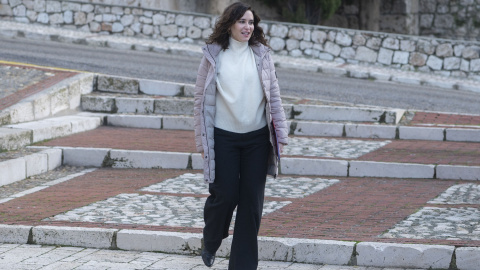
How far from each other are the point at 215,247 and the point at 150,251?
2.37 feet

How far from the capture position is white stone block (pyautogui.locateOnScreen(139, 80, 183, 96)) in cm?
1324

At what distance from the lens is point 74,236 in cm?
639

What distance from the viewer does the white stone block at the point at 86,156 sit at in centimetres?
976

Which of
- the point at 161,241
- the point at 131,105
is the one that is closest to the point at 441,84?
the point at 131,105

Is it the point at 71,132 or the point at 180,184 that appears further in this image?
the point at 71,132

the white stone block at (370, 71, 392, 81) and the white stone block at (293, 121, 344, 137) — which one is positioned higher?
the white stone block at (370, 71, 392, 81)

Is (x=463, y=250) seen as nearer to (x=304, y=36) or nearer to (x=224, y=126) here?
(x=224, y=126)

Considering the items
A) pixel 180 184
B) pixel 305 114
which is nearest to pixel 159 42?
pixel 305 114

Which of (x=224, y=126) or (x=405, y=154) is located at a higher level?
(x=224, y=126)

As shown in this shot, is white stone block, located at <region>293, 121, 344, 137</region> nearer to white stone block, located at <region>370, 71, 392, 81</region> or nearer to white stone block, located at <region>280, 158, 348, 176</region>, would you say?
white stone block, located at <region>280, 158, 348, 176</region>

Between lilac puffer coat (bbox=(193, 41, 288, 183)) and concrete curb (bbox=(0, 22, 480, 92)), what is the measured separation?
46.7 ft

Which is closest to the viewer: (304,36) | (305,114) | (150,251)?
(150,251)

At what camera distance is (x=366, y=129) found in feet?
37.8

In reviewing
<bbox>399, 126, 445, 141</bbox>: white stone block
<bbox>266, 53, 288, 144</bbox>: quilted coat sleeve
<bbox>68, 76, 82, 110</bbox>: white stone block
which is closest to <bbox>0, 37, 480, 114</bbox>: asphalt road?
<bbox>68, 76, 82, 110</bbox>: white stone block
